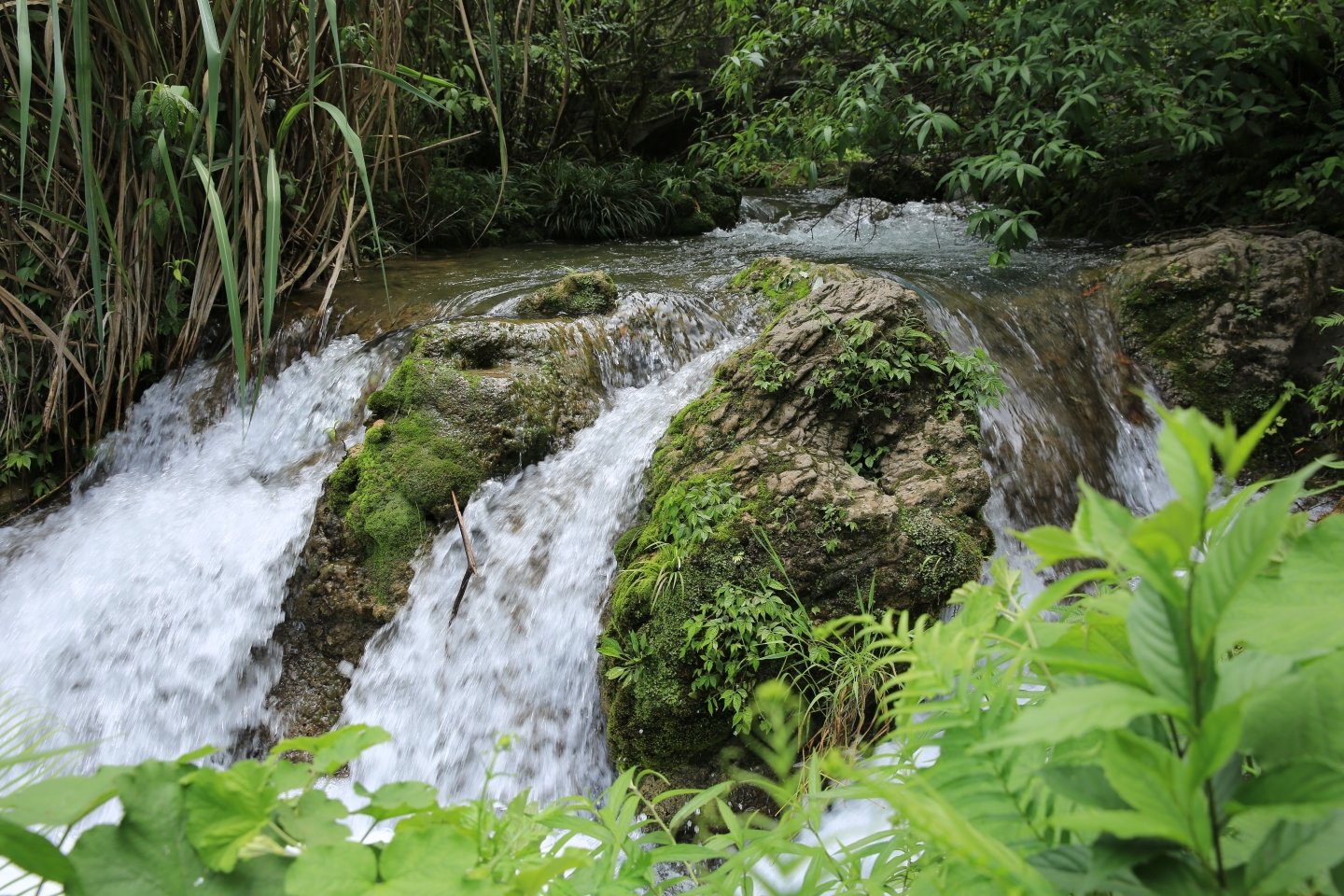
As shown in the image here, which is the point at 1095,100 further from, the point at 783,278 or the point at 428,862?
the point at 428,862

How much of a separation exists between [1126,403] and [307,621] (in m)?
4.75

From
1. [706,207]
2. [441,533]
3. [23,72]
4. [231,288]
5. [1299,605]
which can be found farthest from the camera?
[706,207]

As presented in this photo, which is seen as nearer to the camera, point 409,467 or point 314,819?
point 314,819

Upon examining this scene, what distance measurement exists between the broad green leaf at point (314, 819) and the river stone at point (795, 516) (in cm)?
209

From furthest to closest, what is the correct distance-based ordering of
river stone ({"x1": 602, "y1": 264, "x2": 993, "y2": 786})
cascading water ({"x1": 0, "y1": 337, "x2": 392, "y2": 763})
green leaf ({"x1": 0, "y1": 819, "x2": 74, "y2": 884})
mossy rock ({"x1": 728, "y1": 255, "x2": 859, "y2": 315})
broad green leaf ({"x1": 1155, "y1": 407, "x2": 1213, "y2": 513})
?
mossy rock ({"x1": 728, "y1": 255, "x2": 859, "y2": 315}) < cascading water ({"x1": 0, "y1": 337, "x2": 392, "y2": 763}) < river stone ({"x1": 602, "y1": 264, "x2": 993, "y2": 786}) < green leaf ({"x1": 0, "y1": 819, "x2": 74, "y2": 884}) < broad green leaf ({"x1": 1155, "y1": 407, "x2": 1213, "y2": 513})

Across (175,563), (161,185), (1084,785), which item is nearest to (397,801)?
(1084,785)

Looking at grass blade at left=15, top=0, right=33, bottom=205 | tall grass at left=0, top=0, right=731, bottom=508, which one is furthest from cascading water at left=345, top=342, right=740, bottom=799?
grass blade at left=15, top=0, right=33, bottom=205

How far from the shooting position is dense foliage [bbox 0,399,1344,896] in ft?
1.38

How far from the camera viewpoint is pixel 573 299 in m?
4.87

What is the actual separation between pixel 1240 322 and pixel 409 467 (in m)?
5.00

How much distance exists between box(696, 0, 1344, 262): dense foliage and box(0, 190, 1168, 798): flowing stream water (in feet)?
3.32

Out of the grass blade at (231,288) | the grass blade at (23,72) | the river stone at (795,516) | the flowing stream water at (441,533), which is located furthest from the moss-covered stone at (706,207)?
the grass blade at (23,72)

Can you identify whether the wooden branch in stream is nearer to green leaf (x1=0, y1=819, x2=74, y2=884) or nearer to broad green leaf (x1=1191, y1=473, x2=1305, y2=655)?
green leaf (x1=0, y1=819, x2=74, y2=884)

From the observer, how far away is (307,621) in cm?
359
